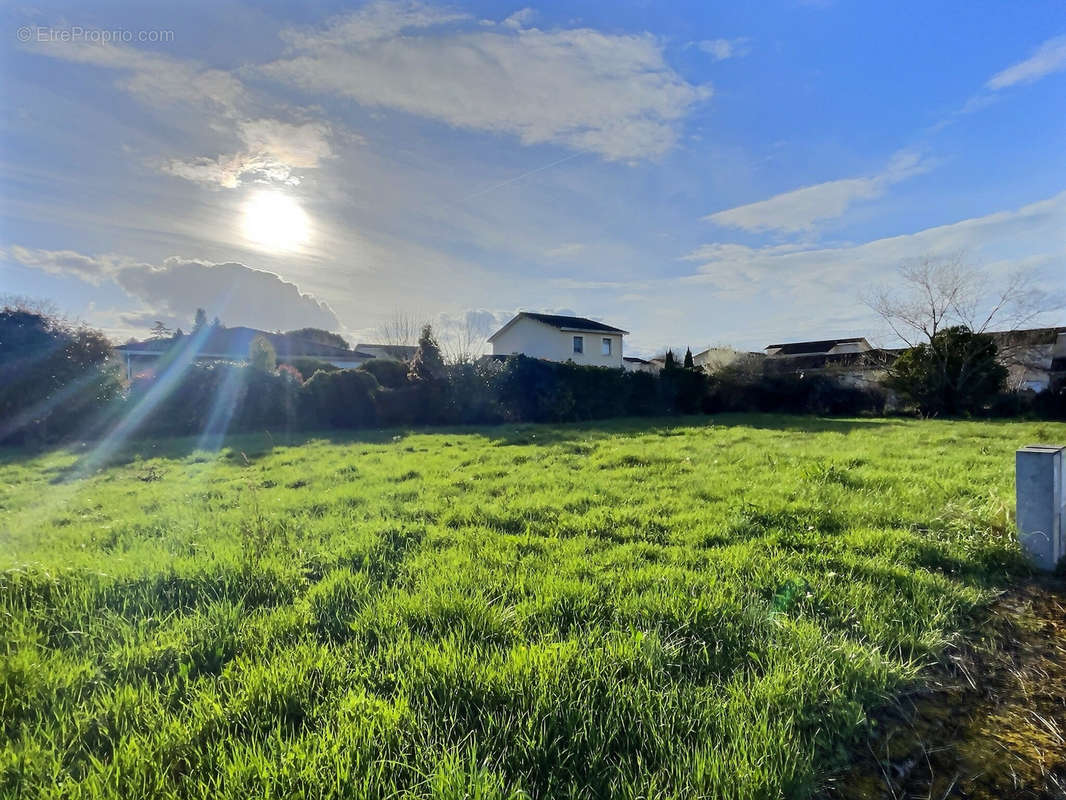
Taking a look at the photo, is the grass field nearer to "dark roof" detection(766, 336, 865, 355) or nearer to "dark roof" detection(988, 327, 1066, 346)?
"dark roof" detection(988, 327, 1066, 346)

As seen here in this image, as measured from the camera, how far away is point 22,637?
8.57ft

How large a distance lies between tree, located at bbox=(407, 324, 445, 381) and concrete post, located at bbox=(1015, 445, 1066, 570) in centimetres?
1489

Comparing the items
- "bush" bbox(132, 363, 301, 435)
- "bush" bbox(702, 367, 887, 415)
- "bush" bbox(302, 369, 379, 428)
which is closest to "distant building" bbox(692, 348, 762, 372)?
"bush" bbox(702, 367, 887, 415)

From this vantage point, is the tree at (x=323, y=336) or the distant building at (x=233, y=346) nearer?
the distant building at (x=233, y=346)

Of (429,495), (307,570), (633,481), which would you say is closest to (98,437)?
(429,495)

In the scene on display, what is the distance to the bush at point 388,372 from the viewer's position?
59.1 feet

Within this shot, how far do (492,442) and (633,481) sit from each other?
5.18m

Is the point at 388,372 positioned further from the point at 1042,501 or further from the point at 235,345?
the point at 235,345

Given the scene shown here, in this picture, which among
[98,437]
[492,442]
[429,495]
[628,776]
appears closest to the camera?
[628,776]

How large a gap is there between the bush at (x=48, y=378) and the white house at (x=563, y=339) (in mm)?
23265

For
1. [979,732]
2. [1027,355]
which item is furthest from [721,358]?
[979,732]

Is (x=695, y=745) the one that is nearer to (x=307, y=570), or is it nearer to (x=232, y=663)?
(x=232, y=663)

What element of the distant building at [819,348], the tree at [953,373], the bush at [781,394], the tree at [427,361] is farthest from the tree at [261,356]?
the distant building at [819,348]

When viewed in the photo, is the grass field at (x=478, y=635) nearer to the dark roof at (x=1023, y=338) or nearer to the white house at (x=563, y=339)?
the dark roof at (x=1023, y=338)
